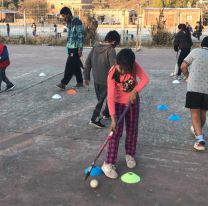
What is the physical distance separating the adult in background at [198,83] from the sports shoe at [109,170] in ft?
4.56

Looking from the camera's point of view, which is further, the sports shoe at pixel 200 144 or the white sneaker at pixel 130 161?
the sports shoe at pixel 200 144

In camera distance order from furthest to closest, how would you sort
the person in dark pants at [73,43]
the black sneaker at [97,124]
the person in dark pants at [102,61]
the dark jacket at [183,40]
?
1. the dark jacket at [183,40]
2. the person in dark pants at [73,43]
3. the black sneaker at [97,124]
4. the person in dark pants at [102,61]

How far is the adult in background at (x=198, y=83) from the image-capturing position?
466 centimetres

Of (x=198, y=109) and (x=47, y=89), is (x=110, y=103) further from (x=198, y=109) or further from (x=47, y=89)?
(x=47, y=89)

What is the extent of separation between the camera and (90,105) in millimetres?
7074

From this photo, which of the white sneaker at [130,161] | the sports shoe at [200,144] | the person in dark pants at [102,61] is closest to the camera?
the white sneaker at [130,161]

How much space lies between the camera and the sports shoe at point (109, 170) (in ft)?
13.2

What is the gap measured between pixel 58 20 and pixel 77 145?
67.2 feet

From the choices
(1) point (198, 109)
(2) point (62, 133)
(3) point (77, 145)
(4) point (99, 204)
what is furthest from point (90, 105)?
(4) point (99, 204)

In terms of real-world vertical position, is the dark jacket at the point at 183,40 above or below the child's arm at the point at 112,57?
above

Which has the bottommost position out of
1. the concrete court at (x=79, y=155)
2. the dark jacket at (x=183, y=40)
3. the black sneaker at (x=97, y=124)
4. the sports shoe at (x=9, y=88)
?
the concrete court at (x=79, y=155)

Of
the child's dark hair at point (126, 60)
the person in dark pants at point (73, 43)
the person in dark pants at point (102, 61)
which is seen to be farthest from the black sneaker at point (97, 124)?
the person in dark pants at point (73, 43)

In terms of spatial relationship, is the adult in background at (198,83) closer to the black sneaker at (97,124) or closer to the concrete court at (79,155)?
the concrete court at (79,155)

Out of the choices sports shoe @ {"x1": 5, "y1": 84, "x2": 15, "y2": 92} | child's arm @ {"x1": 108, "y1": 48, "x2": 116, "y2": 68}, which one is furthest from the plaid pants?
sports shoe @ {"x1": 5, "y1": 84, "x2": 15, "y2": 92}
